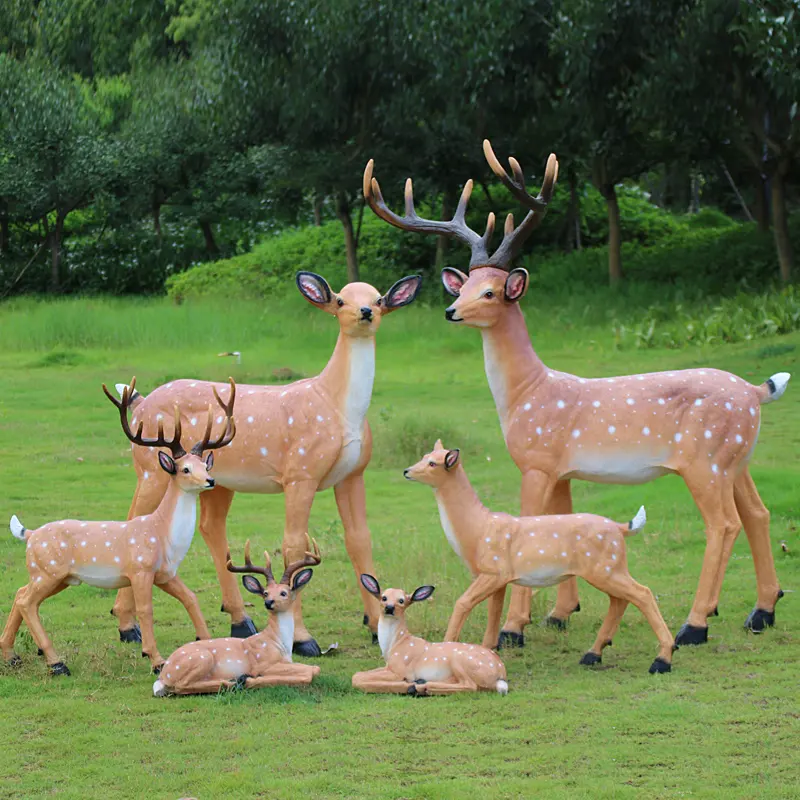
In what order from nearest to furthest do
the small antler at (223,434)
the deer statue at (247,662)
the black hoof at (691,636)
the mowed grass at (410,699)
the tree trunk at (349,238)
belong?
the mowed grass at (410,699), the deer statue at (247,662), the small antler at (223,434), the black hoof at (691,636), the tree trunk at (349,238)

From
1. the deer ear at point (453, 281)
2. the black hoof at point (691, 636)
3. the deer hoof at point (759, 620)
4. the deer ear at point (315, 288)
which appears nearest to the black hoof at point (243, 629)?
the deer ear at point (315, 288)

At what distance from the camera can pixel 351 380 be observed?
8.59 m

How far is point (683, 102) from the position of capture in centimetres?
2331

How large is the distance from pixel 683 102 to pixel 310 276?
1608cm

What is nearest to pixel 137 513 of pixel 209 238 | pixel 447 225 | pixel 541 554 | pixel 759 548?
pixel 541 554

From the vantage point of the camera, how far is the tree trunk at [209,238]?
37.2 metres

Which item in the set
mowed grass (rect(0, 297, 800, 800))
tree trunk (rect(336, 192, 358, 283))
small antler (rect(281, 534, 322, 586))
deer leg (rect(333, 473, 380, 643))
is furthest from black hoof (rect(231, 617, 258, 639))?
tree trunk (rect(336, 192, 358, 283))

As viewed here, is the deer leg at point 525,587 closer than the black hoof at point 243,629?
Yes

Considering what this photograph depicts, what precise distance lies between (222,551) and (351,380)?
145cm

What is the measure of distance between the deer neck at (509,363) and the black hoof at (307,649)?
1.78 m

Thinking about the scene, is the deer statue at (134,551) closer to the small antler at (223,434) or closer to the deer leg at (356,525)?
the small antler at (223,434)

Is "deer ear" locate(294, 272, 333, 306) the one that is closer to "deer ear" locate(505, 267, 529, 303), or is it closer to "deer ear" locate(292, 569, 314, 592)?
"deer ear" locate(505, 267, 529, 303)

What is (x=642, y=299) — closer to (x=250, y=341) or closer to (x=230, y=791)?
(x=250, y=341)

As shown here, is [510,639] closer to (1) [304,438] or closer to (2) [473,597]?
(2) [473,597]
